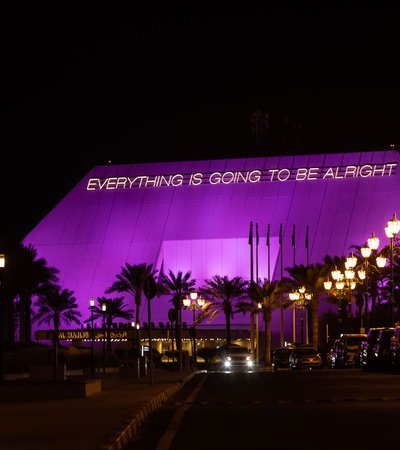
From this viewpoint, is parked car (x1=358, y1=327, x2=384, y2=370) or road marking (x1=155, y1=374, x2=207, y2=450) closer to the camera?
road marking (x1=155, y1=374, x2=207, y2=450)

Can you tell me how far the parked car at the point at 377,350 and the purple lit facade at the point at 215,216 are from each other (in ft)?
161

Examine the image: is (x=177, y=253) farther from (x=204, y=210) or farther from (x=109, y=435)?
(x=109, y=435)

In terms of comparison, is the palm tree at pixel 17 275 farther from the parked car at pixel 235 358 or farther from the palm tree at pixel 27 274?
the parked car at pixel 235 358

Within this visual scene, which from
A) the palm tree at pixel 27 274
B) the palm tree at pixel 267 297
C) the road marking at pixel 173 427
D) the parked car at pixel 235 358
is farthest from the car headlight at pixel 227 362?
the road marking at pixel 173 427

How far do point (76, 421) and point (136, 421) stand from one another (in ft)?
4.13

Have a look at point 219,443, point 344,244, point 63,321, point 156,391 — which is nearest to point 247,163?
point 344,244

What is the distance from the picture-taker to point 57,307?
305ft

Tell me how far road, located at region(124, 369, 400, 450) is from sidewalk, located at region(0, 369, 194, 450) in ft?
1.11

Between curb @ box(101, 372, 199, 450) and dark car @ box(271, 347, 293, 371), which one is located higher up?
curb @ box(101, 372, 199, 450)

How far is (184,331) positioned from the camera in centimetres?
9194

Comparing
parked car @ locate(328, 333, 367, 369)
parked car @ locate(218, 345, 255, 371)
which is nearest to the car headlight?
parked car @ locate(218, 345, 255, 371)

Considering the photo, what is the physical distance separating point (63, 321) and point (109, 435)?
85.7m

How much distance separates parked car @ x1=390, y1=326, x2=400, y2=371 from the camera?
40.2 meters

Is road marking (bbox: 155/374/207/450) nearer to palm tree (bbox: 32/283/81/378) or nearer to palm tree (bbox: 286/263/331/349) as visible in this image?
palm tree (bbox: 286/263/331/349)
